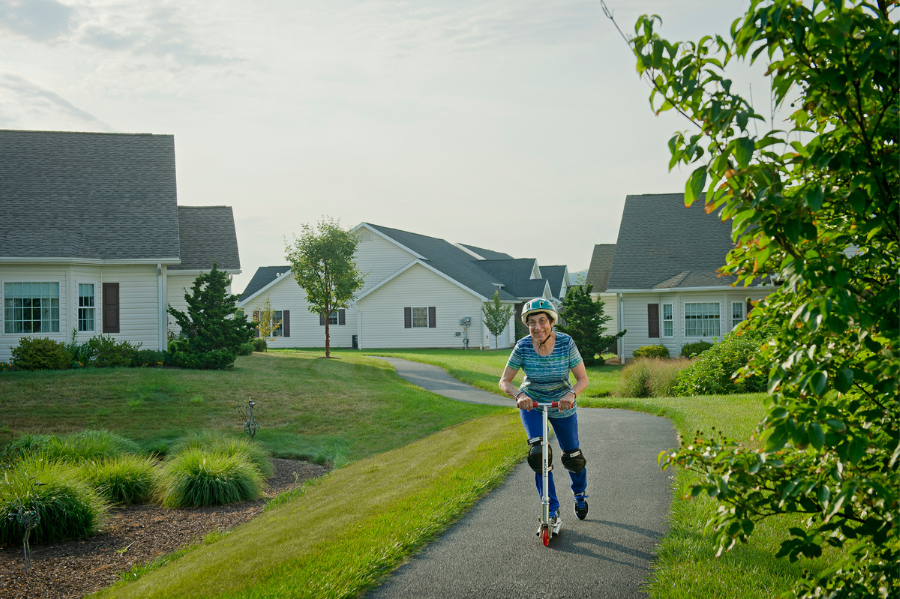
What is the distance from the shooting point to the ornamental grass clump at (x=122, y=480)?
31.4ft

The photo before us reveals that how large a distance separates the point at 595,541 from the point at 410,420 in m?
10.2

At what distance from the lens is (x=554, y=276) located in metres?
49.6

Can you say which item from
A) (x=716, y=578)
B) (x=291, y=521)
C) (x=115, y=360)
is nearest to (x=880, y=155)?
(x=716, y=578)

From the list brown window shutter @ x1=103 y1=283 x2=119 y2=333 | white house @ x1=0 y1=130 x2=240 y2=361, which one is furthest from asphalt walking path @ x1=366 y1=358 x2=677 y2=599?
brown window shutter @ x1=103 y1=283 x2=119 y2=333

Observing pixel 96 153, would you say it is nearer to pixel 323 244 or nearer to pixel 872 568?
pixel 323 244

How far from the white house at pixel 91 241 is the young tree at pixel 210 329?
1.29 m

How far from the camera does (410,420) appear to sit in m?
15.8

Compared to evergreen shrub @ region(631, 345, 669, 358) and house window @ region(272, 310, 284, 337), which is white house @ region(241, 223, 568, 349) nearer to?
house window @ region(272, 310, 284, 337)

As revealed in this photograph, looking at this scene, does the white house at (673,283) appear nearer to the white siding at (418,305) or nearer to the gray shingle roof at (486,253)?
the white siding at (418,305)

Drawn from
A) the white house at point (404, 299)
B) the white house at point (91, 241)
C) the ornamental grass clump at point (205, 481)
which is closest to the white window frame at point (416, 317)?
the white house at point (404, 299)

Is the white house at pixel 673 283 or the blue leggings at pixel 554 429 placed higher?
the white house at pixel 673 283

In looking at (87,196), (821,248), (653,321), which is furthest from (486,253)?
(821,248)

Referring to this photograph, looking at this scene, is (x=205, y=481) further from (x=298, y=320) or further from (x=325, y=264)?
(x=298, y=320)

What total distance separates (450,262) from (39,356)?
27742mm
